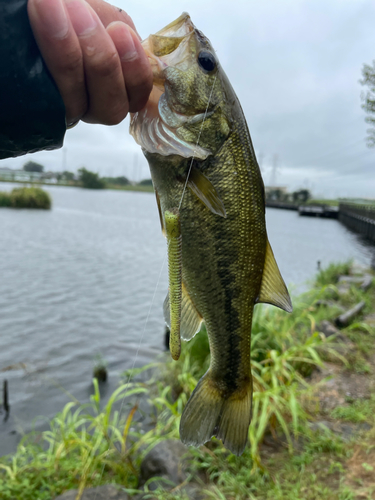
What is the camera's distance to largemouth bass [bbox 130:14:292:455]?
1.61 m

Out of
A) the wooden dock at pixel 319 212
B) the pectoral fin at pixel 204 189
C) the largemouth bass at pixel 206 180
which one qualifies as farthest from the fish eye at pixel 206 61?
the wooden dock at pixel 319 212

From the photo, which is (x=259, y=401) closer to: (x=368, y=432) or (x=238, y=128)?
(x=368, y=432)

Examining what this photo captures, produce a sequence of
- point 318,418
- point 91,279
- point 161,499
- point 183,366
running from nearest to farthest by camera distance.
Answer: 1. point 161,499
2. point 318,418
3. point 183,366
4. point 91,279


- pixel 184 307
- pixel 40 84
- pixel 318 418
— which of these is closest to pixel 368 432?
pixel 318 418

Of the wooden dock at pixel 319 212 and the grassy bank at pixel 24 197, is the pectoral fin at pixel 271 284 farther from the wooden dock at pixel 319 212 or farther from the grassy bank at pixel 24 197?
the wooden dock at pixel 319 212

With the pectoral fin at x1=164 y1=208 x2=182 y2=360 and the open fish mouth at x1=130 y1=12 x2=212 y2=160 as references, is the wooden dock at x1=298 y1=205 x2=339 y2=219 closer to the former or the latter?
the open fish mouth at x1=130 y1=12 x2=212 y2=160

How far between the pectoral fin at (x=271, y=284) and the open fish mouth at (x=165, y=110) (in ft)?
1.92

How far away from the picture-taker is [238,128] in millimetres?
1666

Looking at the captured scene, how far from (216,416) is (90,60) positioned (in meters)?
1.65

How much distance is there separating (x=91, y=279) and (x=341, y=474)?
12180 millimetres

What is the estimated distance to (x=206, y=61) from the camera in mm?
1677

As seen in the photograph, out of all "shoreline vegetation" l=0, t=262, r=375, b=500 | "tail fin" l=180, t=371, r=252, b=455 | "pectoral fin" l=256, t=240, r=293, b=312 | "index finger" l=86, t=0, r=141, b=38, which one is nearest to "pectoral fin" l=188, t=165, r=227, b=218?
"pectoral fin" l=256, t=240, r=293, b=312

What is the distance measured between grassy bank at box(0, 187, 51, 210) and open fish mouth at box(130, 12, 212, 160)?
3890 cm

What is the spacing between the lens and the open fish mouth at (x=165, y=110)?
1600 millimetres
